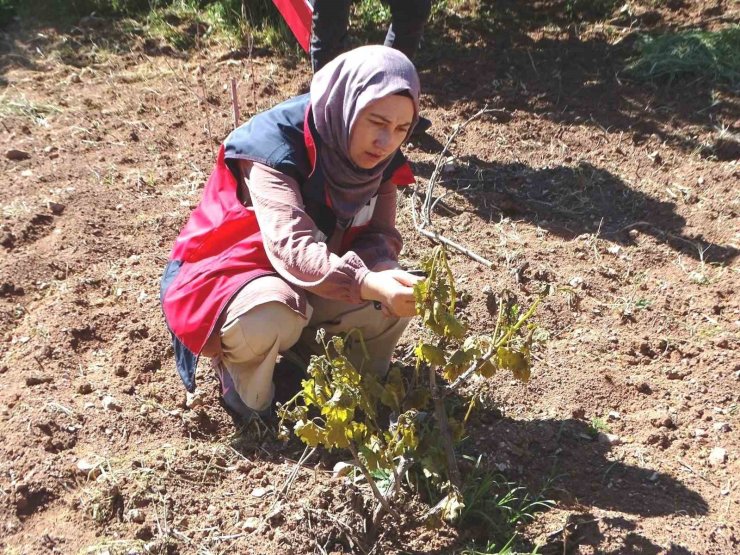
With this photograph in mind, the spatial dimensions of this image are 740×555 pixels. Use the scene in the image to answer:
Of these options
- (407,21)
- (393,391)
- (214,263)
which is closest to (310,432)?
(393,391)

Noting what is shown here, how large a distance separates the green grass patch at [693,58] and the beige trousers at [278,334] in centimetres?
274

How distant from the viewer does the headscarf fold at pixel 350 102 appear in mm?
2246

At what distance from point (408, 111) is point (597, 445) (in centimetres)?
112

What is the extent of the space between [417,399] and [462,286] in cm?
107

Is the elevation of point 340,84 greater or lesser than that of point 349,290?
greater

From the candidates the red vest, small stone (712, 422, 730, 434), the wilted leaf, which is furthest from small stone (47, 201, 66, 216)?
small stone (712, 422, 730, 434)

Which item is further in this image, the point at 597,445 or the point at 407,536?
the point at 597,445

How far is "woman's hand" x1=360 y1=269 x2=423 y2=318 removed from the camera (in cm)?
210

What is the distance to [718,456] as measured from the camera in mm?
2518

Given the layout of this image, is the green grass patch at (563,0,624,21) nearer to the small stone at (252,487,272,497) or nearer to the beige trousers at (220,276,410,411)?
the beige trousers at (220,276,410,411)

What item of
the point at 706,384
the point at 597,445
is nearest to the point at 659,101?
the point at 706,384

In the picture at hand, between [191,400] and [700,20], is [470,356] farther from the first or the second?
[700,20]

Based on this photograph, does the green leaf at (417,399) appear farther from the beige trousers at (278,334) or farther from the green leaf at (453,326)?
the green leaf at (453,326)

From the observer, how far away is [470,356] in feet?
6.80
